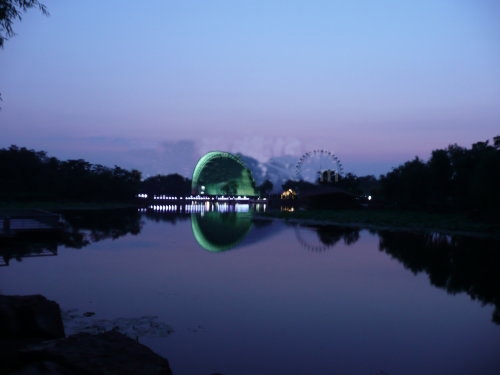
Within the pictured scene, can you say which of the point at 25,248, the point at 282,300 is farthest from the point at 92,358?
the point at 25,248

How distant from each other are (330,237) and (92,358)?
23.6m

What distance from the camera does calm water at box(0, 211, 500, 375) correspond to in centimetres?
896

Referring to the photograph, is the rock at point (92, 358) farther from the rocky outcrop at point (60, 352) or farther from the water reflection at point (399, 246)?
the water reflection at point (399, 246)

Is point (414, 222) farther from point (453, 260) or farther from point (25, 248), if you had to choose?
point (25, 248)

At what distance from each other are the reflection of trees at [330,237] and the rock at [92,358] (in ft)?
56.5

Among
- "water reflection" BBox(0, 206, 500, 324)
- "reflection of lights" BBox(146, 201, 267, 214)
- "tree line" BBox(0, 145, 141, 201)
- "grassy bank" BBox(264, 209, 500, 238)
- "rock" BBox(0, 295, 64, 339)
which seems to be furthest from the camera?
"tree line" BBox(0, 145, 141, 201)

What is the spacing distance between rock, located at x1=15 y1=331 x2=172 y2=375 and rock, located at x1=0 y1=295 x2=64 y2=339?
1.76m

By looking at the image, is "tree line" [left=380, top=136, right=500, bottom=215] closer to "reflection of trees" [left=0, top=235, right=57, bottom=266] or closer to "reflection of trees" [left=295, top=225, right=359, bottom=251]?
"reflection of trees" [left=295, top=225, right=359, bottom=251]

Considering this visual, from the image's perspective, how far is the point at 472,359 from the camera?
29.6 ft

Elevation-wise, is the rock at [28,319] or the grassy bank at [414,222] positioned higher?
the grassy bank at [414,222]

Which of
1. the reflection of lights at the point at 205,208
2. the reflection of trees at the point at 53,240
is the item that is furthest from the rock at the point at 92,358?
the reflection of lights at the point at 205,208

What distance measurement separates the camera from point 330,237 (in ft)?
96.6

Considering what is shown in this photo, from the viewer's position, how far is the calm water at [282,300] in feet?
29.4

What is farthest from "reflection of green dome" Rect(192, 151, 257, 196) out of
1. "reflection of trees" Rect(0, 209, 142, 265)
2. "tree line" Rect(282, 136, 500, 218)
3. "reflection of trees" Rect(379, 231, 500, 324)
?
"reflection of trees" Rect(379, 231, 500, 324)
